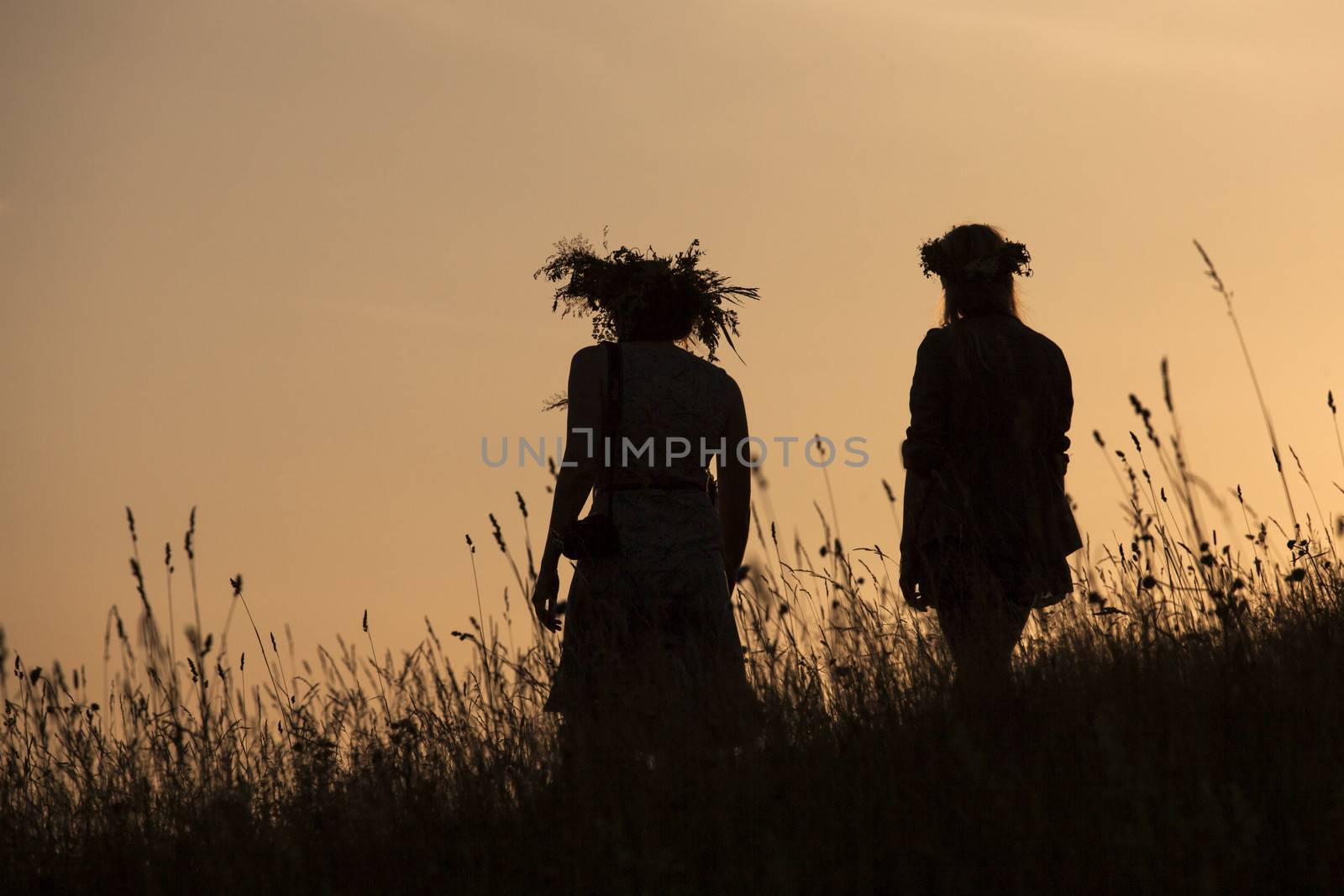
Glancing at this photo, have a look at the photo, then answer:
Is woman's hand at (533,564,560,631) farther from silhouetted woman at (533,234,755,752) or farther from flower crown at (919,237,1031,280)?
flower crown at (919,237,1031,280)

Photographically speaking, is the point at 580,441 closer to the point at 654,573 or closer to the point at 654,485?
the point at 654,485

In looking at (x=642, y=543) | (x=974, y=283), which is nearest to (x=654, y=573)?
(x=642, y=543)

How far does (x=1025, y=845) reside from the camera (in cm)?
276

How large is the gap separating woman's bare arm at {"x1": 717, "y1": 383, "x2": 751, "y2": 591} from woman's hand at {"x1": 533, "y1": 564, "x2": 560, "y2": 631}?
0.56m

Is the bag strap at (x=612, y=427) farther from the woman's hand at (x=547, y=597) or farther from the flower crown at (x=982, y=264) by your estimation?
the flower crown at (x=982, y=264)

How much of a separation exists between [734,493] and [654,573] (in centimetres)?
42

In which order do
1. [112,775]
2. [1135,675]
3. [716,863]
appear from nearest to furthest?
[716,863], [1135,675], [112,775]

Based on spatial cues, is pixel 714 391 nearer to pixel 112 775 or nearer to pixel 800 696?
pixel 800 696

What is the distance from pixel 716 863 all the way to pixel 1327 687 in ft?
5.41

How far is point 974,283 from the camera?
484 centimetres

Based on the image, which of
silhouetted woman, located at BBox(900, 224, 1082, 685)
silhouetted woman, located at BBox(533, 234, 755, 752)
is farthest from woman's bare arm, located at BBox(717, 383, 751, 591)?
silhouetted woman, located at BBox(900, 224, 1082, 685)

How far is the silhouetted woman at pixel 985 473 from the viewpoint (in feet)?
15.1

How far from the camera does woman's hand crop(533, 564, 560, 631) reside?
171 inches

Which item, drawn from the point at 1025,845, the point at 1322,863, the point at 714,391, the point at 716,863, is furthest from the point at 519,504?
the point at 1322,863
